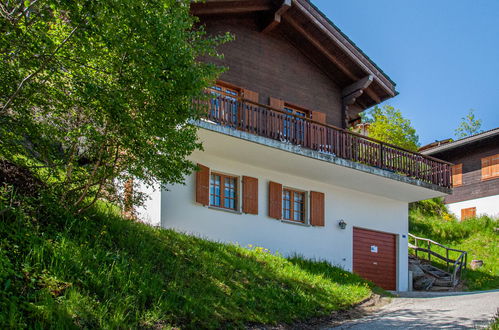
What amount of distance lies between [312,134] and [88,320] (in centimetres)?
960

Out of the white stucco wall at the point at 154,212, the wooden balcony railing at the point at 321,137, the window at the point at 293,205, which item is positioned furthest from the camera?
the window at the point at 293,205

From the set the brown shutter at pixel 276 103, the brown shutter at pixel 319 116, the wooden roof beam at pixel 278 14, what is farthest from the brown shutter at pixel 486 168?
the wooden roof beam at pixel 278 14

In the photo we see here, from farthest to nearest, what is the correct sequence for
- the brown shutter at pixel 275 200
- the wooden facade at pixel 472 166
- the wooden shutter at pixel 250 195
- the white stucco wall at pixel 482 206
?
1. the wooden facade at pixel 472 166
2. the white stucco wall at pixel 482 206
3. the brown shutter at pixel 275 200
4. the wooden shutter at pixel 250 195

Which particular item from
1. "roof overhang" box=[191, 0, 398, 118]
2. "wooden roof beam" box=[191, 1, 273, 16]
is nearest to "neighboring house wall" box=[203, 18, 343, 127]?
"roof overhang" box=[191, 0, 398, 118]

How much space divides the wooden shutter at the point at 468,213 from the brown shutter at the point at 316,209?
15.1 m

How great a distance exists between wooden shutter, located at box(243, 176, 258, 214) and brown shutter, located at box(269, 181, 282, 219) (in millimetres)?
554

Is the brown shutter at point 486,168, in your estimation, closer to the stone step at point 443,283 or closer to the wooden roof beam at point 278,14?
the stone step at point 443,283

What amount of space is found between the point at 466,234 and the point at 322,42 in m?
13.5

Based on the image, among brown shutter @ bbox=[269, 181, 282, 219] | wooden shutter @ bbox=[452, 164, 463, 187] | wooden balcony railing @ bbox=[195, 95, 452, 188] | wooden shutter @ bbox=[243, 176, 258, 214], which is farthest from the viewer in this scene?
wooden shutter @ bbox=[452, 164, 463, 187]

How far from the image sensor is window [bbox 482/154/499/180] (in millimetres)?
27336

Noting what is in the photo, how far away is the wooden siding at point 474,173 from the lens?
27609 millimetres

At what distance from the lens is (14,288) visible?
22.3 ft

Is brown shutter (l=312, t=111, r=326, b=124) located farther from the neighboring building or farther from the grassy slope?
the neighboring building

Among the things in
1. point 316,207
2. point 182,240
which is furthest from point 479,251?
point 182,240
